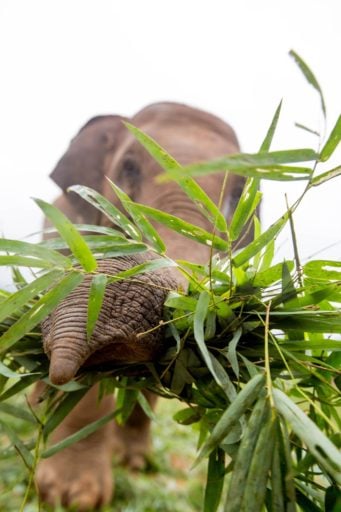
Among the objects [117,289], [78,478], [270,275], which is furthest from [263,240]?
[78,478]

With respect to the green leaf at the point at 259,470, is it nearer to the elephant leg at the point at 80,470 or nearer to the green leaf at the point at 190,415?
the green leaf at the point at 190,415

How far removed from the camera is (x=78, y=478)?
1.42m

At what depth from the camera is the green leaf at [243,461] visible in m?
0.44

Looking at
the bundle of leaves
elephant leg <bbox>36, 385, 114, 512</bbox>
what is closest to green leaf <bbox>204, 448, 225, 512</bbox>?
the bundle of leaves

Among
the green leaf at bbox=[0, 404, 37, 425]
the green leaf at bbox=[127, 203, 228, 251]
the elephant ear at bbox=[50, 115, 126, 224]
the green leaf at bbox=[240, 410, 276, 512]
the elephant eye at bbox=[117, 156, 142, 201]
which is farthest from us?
the elephant ear at bbox=[50, 115, 126, 224]

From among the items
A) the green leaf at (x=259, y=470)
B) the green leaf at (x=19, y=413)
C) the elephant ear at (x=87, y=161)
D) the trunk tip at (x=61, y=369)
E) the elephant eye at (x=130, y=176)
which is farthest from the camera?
the elephant ear at (x=87, y=161)

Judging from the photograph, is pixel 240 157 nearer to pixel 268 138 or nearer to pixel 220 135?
pixel 268 138

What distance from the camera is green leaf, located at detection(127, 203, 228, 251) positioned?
637mm

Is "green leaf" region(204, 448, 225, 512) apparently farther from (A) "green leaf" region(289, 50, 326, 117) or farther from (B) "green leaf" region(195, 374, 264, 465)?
(A) "green leaf" region(289, 50, 326, 117)

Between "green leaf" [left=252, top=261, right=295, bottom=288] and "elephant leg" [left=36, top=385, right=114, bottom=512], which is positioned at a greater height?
"green leaf" [left=252, top=261, right=295, bottom=288]

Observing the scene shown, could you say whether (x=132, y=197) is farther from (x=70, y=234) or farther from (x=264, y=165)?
(x=264, y=165)

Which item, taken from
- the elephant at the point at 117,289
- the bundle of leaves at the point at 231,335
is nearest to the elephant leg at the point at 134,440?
the elephant at the point at 117,289

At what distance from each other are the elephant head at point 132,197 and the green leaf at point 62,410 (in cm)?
16

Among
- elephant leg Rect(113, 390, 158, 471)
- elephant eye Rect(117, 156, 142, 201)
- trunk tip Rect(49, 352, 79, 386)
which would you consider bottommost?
elephant leg Rect(113, 390, 158, 471)
